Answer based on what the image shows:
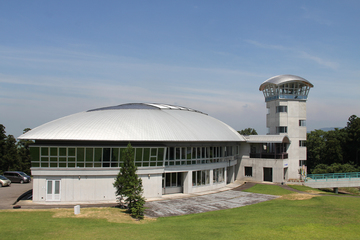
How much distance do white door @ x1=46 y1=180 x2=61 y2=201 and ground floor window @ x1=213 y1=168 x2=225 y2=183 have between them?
2065 centimetres

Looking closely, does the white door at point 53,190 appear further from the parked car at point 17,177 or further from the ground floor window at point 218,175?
the ground floor window at point 218,175

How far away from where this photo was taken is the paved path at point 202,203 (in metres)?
26.9

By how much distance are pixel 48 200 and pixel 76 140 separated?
6.78 m

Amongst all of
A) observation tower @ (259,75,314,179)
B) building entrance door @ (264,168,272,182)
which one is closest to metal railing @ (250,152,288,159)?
observation tower @ (259,75,314,179)

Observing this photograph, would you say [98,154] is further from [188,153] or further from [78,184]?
[188,153]

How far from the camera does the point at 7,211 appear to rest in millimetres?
23938

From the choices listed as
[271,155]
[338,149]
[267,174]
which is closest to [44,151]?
[271,155]

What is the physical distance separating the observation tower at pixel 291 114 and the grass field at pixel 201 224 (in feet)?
69.1

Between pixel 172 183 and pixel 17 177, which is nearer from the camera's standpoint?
pixel 172 183

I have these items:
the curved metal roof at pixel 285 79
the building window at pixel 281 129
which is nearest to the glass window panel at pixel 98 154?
the building window at pixel 281 129

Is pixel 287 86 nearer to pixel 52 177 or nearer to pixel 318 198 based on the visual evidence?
pixel 318 198

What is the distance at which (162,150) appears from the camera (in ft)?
108

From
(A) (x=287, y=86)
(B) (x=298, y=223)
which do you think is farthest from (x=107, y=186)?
(A) (x=287, y=86)

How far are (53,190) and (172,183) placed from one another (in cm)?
1394
